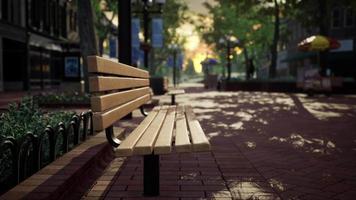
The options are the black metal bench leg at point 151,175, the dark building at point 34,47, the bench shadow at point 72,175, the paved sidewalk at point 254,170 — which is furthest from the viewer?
the dark building at point 34,47

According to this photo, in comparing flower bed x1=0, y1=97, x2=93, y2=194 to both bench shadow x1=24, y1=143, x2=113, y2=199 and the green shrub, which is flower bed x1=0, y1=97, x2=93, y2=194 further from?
bench shadow x1=24, y1=143, x2=113, y2=199

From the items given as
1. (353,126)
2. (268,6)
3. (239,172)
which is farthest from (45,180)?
(268,6)

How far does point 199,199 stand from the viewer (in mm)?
3615

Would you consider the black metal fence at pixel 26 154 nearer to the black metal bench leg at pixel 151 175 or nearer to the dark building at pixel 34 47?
the black metal bench leg at pixel 151 175

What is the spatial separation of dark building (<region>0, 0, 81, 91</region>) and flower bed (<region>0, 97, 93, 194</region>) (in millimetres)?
17327

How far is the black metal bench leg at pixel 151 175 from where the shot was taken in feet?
11.8

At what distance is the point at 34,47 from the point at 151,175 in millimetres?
29519

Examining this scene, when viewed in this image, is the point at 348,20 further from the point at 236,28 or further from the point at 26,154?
the point at 26,154

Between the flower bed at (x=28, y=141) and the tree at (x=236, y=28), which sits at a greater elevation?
the tree at (x=236, y=28)

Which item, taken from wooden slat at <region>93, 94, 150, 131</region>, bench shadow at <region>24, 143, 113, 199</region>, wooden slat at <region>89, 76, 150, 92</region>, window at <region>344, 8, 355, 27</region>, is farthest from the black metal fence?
window at <region>344, 8, 355, 27</region>

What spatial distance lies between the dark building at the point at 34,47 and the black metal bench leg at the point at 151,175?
18729 millimetres

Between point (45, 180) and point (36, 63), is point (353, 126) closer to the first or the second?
point (45, 180)

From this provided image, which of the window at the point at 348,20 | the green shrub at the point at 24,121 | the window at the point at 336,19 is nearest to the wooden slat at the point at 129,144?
the green shrub at the point at 24,121

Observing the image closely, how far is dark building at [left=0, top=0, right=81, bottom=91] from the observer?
952 inches
